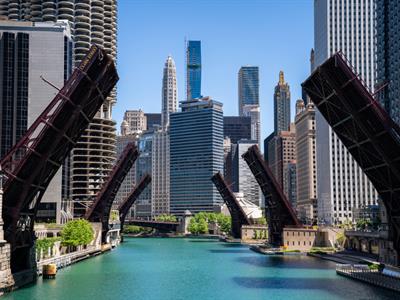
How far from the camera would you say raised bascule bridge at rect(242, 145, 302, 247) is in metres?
94.2

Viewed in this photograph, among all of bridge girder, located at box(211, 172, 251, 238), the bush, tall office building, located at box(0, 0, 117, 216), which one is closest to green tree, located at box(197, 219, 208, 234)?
bridge girder, located at box(211, 172, 251, 238)

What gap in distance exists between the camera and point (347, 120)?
49375 millimetres

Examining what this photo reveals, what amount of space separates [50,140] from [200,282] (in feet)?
65.1

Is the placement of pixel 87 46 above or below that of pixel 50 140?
above

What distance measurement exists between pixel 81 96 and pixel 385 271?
91.9 ft

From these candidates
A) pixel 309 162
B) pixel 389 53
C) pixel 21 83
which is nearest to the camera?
pixel 21 83

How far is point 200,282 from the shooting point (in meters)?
58.8

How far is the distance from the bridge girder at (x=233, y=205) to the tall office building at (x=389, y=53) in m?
37.0

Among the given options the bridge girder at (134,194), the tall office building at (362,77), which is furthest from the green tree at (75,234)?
the tall office building at (362,77)

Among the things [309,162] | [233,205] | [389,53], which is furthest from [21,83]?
[309,162]

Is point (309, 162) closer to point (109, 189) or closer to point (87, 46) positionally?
point (87, 46)

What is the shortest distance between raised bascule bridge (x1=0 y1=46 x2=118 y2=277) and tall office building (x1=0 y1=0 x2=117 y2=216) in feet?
232

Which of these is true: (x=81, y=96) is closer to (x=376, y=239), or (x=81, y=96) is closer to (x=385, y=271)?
(x=385, y=271)

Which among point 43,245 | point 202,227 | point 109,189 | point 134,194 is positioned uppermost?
point 134,194
